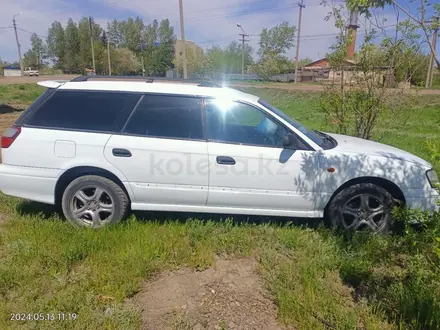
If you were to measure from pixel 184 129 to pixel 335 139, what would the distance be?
201cm

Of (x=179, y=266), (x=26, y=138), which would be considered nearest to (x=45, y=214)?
(x=26, y=138)

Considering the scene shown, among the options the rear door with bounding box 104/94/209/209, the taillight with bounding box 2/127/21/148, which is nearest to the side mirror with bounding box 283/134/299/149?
the rear door with bounding box 104/94/209/209

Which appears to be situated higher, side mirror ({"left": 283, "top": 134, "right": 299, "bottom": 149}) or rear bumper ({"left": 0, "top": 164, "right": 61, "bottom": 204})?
side mirror ({"left": 283, "top": 134, "right": 299, "bottom": 149})

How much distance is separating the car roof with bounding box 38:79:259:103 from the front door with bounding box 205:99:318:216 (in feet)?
0.39

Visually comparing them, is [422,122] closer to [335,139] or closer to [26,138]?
[335,139]

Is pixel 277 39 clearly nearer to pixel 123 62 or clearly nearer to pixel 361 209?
pixel 123 62

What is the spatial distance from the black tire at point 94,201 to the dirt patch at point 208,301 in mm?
1097

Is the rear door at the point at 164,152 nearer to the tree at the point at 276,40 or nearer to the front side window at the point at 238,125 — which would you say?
the front side window at the point at 238,125

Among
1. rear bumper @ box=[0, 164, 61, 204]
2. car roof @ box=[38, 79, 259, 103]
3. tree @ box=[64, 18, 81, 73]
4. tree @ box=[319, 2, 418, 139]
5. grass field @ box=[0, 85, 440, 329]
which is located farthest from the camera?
tree @ box=[64, 18, 81, 73]

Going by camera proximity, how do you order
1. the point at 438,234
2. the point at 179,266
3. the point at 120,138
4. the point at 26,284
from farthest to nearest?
the point at 120,138 < the point at 179,266 < the point at 26,284 < the point at 438,234

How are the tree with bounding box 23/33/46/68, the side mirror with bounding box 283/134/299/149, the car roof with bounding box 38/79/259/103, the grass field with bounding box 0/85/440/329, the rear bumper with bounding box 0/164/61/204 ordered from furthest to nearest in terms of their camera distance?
the tree with bounding box 23/33/46/68
the car roof with bounding box 38/79/259/103
the rear bumper with bounding box 0/164/61/204
the side mirror with bounding box 283/134/299/149
the grass field with bounding box 0/85/440/329

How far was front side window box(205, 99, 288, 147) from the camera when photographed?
332 cm

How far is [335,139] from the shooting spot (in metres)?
3.86

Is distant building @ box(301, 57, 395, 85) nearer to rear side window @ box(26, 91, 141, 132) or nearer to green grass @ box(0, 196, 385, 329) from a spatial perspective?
green grass @ box(0, 196, 385, 329)
